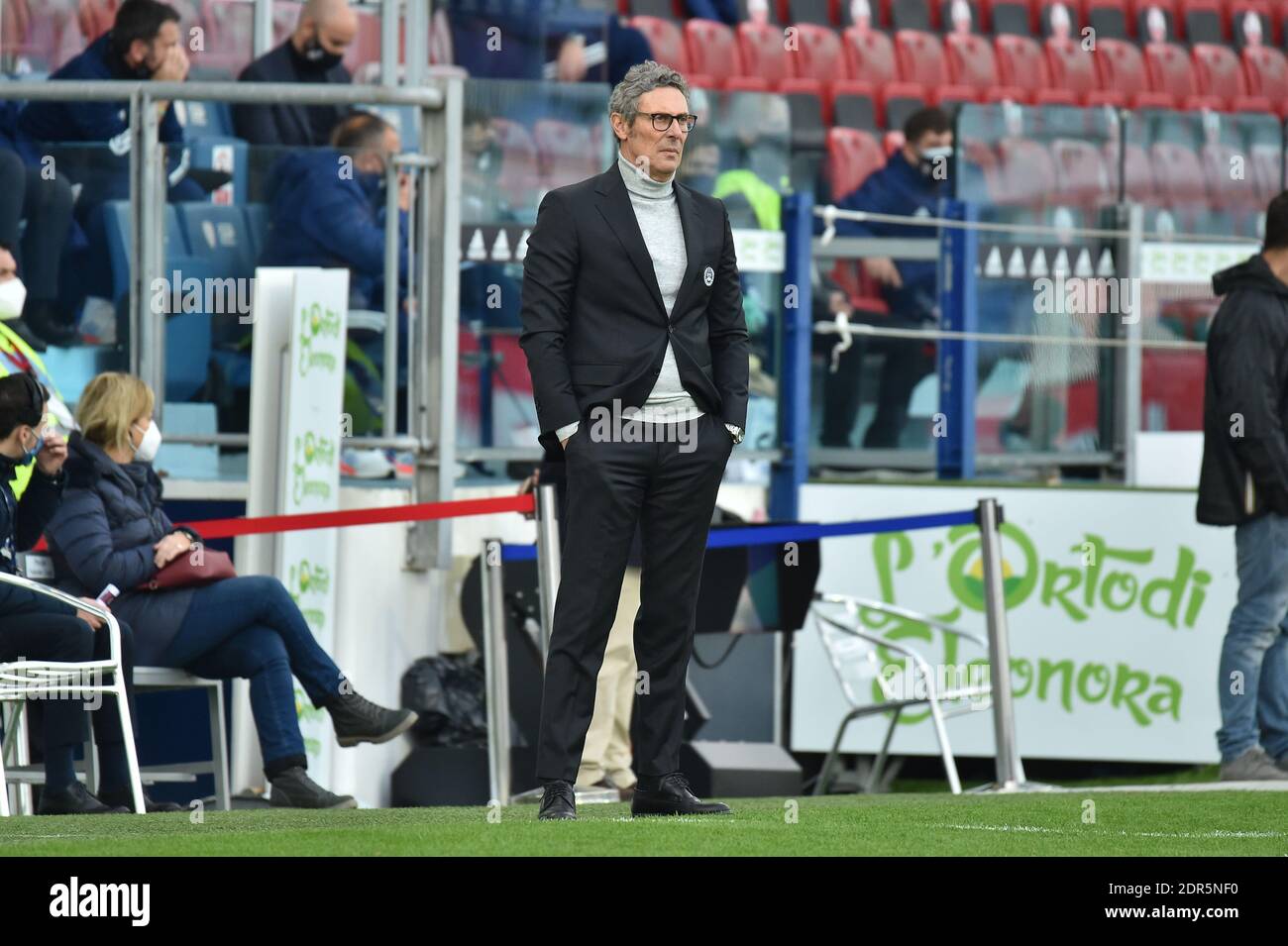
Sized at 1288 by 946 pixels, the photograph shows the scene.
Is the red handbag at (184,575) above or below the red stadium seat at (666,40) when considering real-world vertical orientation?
below

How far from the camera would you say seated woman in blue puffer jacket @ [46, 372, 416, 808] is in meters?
6.90

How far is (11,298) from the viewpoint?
809cm

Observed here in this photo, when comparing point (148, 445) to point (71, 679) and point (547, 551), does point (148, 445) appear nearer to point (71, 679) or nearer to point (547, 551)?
point (71, 679)

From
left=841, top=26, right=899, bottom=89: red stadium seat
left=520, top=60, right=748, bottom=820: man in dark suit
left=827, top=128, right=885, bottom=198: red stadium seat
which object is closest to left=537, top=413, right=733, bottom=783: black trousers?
left=520, top=60, right=748, bottom=820: man in dark suit

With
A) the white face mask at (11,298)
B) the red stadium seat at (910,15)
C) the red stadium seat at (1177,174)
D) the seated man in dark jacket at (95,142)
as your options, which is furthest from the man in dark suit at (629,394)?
the red stadium seat at (910,15)

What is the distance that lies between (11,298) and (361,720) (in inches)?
84.9

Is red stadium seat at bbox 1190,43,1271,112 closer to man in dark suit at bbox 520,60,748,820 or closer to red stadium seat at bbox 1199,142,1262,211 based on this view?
red stadium seat at bbox 1199,142,1262,211

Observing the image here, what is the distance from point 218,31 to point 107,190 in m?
1.68

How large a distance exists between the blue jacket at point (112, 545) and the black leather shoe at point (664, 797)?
6.41 ft

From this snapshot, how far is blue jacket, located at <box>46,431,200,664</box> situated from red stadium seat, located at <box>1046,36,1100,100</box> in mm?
12052

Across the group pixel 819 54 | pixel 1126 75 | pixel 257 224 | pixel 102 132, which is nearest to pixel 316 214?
pixel 257 224

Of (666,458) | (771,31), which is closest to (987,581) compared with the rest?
(666,458)

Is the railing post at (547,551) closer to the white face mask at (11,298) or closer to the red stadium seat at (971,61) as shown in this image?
the white face mask at (11,298)

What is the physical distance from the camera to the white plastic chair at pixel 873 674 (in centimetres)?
888
